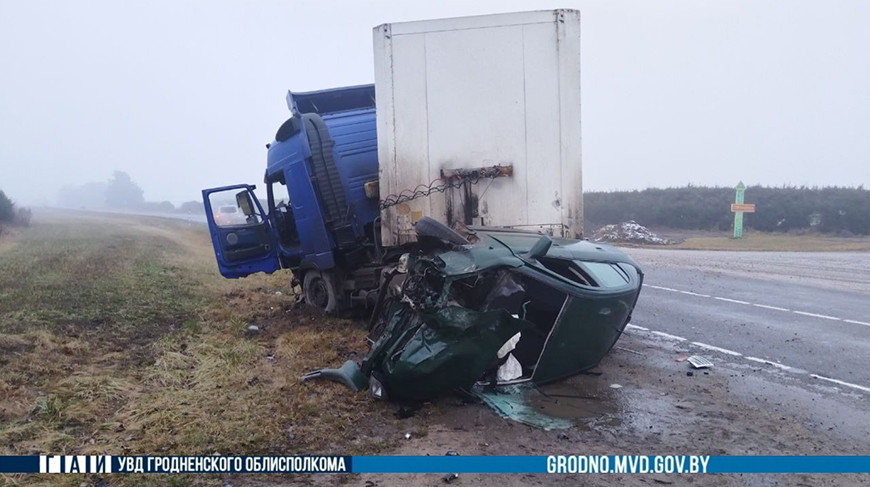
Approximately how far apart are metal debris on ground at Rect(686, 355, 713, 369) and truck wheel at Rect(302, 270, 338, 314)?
4735 mm

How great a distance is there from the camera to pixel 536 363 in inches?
223

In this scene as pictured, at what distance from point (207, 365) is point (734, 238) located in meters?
27.2

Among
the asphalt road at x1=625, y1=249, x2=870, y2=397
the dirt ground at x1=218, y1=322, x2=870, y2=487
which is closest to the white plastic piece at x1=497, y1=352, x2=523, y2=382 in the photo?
the dirt ground at x1=218, y1=322, x2=870, y2=487

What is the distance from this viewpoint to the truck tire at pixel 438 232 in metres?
5.89

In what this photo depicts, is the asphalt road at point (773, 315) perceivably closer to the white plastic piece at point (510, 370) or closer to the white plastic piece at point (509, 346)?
the white plastic piece at point (510, 370)

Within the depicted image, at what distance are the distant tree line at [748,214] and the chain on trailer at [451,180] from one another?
29.0m

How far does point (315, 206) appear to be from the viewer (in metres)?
8.82

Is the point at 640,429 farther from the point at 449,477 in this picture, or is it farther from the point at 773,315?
the point at 773,315

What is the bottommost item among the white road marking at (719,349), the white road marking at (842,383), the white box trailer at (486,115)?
the white road marking at (719,349)

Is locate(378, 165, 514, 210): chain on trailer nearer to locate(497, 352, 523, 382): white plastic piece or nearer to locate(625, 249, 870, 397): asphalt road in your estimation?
locate(497, 352, 523, 382): white plastic piece

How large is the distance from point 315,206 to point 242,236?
6.63 feet

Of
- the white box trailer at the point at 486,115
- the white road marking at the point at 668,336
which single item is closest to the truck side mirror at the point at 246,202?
the white box trailer at the point at 486,115

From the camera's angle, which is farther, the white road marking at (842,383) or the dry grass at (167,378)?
the white road marking at (842,383)

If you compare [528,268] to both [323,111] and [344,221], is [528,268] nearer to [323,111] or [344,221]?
[344,221]
